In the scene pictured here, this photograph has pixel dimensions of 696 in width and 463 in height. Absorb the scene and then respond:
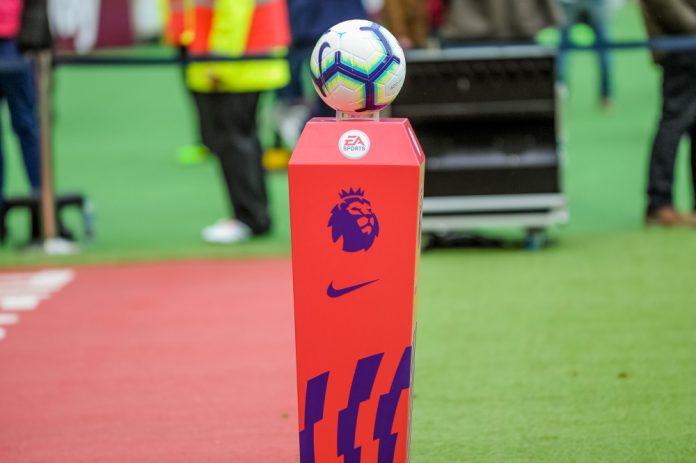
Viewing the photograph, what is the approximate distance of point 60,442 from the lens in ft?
15.4

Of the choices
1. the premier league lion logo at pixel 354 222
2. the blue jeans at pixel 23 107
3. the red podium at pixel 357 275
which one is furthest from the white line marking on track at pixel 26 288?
the premier league lion logo at pixel 354 222

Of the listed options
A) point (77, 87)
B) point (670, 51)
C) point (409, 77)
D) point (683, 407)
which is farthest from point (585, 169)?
point (77, 87)

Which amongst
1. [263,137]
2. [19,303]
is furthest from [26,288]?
[263,137]

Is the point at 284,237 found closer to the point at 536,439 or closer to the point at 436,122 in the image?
the point at 436,122

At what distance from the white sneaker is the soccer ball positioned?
14.9 ft

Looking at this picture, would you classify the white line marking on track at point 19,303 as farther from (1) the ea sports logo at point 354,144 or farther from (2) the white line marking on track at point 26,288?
(1) the ea sports logo at point 354,144

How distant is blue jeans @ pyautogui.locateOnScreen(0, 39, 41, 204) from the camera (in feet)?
27.3

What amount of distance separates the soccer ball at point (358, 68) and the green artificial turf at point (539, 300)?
1.27 metres

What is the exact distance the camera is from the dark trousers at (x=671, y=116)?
26.6 ft

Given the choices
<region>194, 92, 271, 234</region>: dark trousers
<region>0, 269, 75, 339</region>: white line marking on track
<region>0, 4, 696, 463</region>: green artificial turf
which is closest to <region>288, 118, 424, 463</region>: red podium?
<region>0, 4, 696, 463</region>: green artificial turf

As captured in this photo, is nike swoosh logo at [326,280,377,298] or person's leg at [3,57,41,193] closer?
nike swoosh logo at [326,280,377,298]

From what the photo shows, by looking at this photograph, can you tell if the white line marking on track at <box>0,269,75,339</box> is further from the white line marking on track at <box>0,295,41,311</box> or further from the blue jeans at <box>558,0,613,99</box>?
the blue jeans at <box>558,0,613,99</box>

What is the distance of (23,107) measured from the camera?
842 cm

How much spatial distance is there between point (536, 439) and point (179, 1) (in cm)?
548
